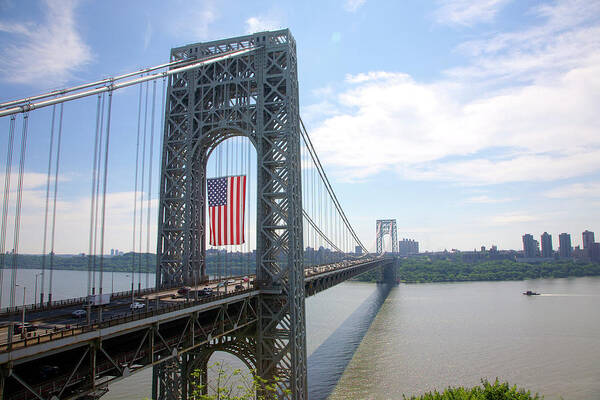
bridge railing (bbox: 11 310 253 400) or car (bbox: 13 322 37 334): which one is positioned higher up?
car (bbox: 13 322 37 334)

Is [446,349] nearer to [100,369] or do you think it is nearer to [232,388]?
[232,388]

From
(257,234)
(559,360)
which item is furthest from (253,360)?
(559,360)

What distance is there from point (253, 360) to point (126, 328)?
523 inches

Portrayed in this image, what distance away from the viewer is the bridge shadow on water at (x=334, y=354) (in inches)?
1289

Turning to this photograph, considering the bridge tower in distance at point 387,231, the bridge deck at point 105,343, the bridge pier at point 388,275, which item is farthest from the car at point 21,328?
the bridge tower in distance at point 387,231

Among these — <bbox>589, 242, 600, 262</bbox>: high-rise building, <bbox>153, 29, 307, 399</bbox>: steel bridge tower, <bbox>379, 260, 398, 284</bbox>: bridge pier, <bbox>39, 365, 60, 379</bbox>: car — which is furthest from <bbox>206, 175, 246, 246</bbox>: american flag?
<bbox>589, 242, 600, 262</bbox>: high-rise building

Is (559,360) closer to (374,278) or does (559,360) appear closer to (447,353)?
(447,353)

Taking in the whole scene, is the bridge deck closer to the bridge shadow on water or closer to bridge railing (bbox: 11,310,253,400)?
bridge railing (bbox: 11,310,253,400)

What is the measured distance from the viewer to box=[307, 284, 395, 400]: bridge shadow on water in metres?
32.8

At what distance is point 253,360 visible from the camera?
25.2 m

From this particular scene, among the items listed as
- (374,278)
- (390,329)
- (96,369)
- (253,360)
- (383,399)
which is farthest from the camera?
(374,278)

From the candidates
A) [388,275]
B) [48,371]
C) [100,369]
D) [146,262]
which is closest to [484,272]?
[388,275]

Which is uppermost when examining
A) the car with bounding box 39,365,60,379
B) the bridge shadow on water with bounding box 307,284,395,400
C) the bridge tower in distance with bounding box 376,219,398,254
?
the bridge tower in distance with bounding box 376,219,398,254

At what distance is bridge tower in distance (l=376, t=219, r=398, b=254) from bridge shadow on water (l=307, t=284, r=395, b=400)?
10842cm
